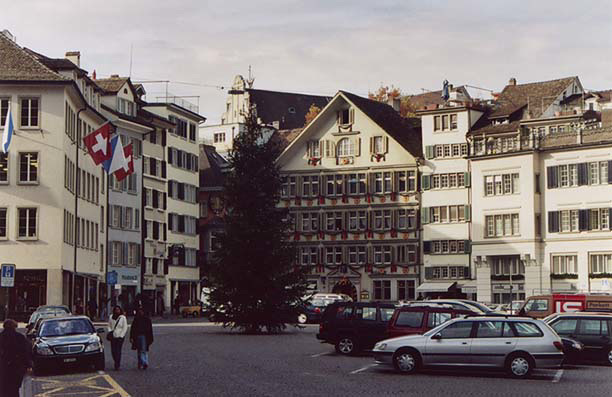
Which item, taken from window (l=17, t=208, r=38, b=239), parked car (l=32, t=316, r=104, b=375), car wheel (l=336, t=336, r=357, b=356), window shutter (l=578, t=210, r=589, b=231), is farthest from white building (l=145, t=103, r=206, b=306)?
parked car (l=32, t=316, r=104, b=375)

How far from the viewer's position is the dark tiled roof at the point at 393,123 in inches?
3875

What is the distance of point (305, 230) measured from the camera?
102 m

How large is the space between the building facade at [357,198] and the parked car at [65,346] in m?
64.6

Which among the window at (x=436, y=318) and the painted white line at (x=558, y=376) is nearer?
the painted white line at (x=558, y=376)

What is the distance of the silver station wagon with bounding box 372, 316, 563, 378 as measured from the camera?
30.8 metres

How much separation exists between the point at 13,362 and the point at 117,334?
12.9 m

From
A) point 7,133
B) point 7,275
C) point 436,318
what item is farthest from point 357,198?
point 436,318

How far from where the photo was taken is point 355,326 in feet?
128

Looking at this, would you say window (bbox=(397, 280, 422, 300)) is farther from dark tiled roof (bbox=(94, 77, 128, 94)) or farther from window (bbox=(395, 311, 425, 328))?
window (bbox=(395, 311, 425, 328))

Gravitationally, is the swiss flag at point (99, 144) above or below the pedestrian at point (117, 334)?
above

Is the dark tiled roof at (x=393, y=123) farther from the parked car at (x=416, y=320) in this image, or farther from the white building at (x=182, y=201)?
the parked car at (x=416, y=320)

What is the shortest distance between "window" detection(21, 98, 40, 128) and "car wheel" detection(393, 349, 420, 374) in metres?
43.4

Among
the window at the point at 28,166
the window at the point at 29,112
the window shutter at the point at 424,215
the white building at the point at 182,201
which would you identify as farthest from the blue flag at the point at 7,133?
the window shutter at the point at 424,215

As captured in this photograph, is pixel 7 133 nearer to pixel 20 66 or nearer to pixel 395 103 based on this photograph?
pixel 20 66
